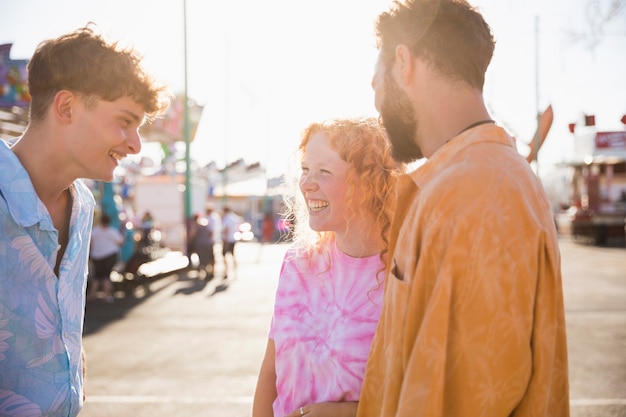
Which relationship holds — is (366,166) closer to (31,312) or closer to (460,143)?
(460,143)

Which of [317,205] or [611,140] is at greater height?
[611,140]

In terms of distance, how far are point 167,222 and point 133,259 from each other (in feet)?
38.3

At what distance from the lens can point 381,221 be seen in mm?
2301

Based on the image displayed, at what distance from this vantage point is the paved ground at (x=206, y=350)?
5023 millimetres

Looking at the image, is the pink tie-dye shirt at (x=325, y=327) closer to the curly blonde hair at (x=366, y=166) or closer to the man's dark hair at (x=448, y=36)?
the curly blonde hair at (x=366, y=166)

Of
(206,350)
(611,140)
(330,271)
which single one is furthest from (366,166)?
(611,140)

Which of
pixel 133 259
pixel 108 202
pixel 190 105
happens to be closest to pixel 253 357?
pixel 133 259

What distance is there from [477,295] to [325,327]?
0.88m

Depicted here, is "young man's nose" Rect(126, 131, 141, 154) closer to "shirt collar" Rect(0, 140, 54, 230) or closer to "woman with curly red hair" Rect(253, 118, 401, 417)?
"shirt collar" Rect(0, 140, 54, 230)

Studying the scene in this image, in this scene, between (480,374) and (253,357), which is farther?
(253,357)

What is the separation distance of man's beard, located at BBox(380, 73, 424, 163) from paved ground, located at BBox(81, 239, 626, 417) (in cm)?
357

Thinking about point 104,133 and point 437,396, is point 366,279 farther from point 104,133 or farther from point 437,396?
point 104,133

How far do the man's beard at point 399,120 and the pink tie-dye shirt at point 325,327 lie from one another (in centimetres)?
61

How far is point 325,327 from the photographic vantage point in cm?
215
